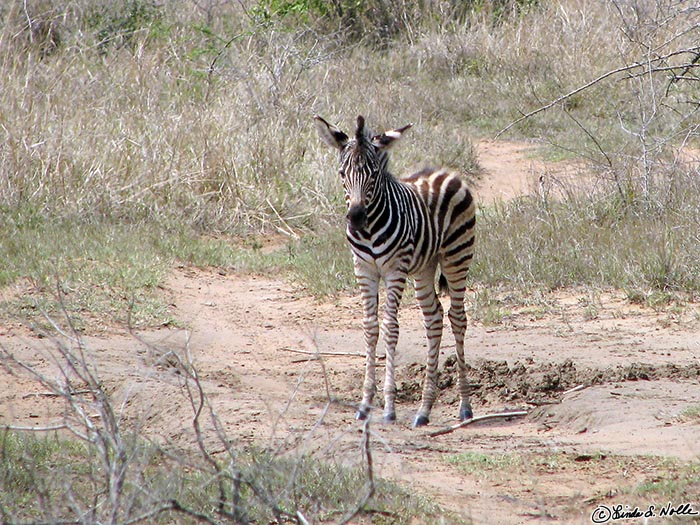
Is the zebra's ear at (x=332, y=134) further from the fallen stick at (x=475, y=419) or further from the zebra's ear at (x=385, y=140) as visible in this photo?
the fallen stick at (x=475, y=419)

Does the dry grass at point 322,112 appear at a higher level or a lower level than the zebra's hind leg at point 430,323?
higher

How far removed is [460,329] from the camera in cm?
803

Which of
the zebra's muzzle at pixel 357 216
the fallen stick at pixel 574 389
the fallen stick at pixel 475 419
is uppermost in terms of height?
the zebra's muzzle at pixel 357 216

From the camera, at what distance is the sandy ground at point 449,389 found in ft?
18.7

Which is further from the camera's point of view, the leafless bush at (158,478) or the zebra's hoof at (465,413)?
the zebra's hoof at (465,413)

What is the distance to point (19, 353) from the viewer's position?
8242 mm

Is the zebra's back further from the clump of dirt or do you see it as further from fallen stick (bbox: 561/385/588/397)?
fallen stick (bbox: 561/385/588/397)

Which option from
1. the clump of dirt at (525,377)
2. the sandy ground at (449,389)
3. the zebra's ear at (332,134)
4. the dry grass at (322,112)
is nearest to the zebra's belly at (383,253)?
the zebra's ear at (332,134)

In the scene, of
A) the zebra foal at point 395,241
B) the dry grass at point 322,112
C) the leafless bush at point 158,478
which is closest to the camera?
the leafless bush at point 158,478

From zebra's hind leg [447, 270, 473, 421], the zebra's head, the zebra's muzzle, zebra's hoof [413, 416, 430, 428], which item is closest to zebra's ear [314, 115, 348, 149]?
the zebra's head

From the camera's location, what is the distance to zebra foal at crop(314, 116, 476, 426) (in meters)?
7.29

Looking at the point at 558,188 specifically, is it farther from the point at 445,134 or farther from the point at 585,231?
the point at 445,134

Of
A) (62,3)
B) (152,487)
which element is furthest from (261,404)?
(62,3)

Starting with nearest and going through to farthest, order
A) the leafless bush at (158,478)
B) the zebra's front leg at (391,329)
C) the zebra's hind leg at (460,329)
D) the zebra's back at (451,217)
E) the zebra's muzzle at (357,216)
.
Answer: the leafless bush at (158,478) < the zebra's muzzle at (357,216) < the zebra's front leg at (391,329) < the zebra's hind leg at (460,329) < the zebra's back at (451,217)
